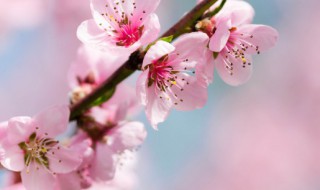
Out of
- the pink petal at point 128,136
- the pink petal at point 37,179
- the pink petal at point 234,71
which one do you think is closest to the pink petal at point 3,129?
the pink petal at point 37,179

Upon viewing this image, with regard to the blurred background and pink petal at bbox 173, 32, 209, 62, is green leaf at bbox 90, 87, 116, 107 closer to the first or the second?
pink petal at bbox 173, 32, 209, 62

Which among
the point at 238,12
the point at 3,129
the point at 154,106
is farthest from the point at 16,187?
the point at 238,12

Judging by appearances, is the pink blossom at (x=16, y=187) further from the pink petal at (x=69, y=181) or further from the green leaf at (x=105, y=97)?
the green leaf at (x=105, y=97)

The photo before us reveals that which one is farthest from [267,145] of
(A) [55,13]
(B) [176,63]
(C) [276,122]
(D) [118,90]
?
(B) [176,63]

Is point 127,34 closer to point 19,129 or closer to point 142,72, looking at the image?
point 142,72

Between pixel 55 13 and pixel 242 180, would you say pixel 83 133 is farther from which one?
pixel 242 180
